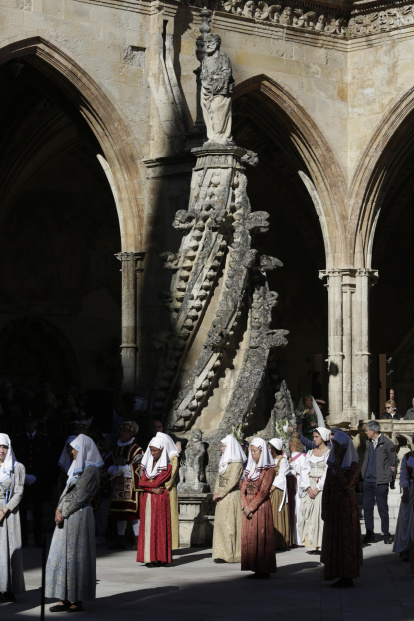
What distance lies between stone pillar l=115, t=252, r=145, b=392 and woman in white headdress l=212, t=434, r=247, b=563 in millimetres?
6916

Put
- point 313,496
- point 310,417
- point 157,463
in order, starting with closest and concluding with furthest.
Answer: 1. point 157,463
2. point 313,496
3. point 310,417

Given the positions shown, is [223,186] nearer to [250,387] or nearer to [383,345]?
[250,387]

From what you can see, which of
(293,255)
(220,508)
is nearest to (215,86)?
(220,508)

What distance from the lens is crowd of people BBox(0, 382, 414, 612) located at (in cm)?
906

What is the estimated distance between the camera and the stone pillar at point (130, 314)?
18.7 meters

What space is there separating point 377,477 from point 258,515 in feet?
10.6

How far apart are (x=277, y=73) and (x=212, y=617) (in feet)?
43.0

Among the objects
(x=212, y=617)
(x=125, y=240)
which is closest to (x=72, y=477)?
(x=212, y=617)

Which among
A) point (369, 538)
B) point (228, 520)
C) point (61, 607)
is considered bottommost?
point (369, 538)

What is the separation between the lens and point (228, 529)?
11.6 meters

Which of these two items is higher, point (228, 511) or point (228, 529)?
point (228, 511)

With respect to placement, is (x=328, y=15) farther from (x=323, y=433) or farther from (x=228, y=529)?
(x=228, y=529)

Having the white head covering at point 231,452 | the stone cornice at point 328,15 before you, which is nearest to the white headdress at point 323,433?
the white head covering at point 231,452

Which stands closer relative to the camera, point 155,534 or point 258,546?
point 258,546
